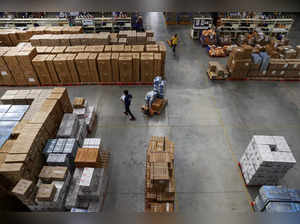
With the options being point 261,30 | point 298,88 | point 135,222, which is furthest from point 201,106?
point 261,30

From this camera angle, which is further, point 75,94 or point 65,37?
point 65,37

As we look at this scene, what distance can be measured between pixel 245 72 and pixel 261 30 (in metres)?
7.73

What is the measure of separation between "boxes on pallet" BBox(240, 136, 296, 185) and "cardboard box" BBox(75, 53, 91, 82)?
8.51m

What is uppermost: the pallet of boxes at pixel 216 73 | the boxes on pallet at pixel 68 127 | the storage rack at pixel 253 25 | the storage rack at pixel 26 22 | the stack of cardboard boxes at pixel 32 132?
the storage rack at pixel 26 22

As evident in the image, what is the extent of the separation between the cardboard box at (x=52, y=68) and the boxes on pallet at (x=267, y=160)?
32.2 ft

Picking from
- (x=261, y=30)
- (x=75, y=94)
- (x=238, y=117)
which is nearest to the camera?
(x=238, y=117)

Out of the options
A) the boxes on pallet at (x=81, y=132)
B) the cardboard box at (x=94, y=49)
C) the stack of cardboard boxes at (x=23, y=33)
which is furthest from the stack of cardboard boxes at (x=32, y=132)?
the stack of cardboard boxes at (x=23, y=33)

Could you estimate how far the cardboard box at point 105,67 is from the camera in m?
10.2

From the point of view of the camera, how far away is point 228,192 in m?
6.45

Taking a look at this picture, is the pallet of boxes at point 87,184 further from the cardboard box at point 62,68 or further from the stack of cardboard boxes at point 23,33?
the stack of cardboard boxes at point 23,33

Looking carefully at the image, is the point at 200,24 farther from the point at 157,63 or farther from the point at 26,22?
the point at 26,22

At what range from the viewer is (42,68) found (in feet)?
33.7

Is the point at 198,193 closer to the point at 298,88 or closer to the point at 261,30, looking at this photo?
the point at 298,88

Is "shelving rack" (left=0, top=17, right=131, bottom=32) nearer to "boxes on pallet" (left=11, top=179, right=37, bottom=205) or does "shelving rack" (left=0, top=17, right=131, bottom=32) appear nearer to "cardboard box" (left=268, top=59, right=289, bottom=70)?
"cardboard box" (left=268, top=59, right=289, bottom=70)
